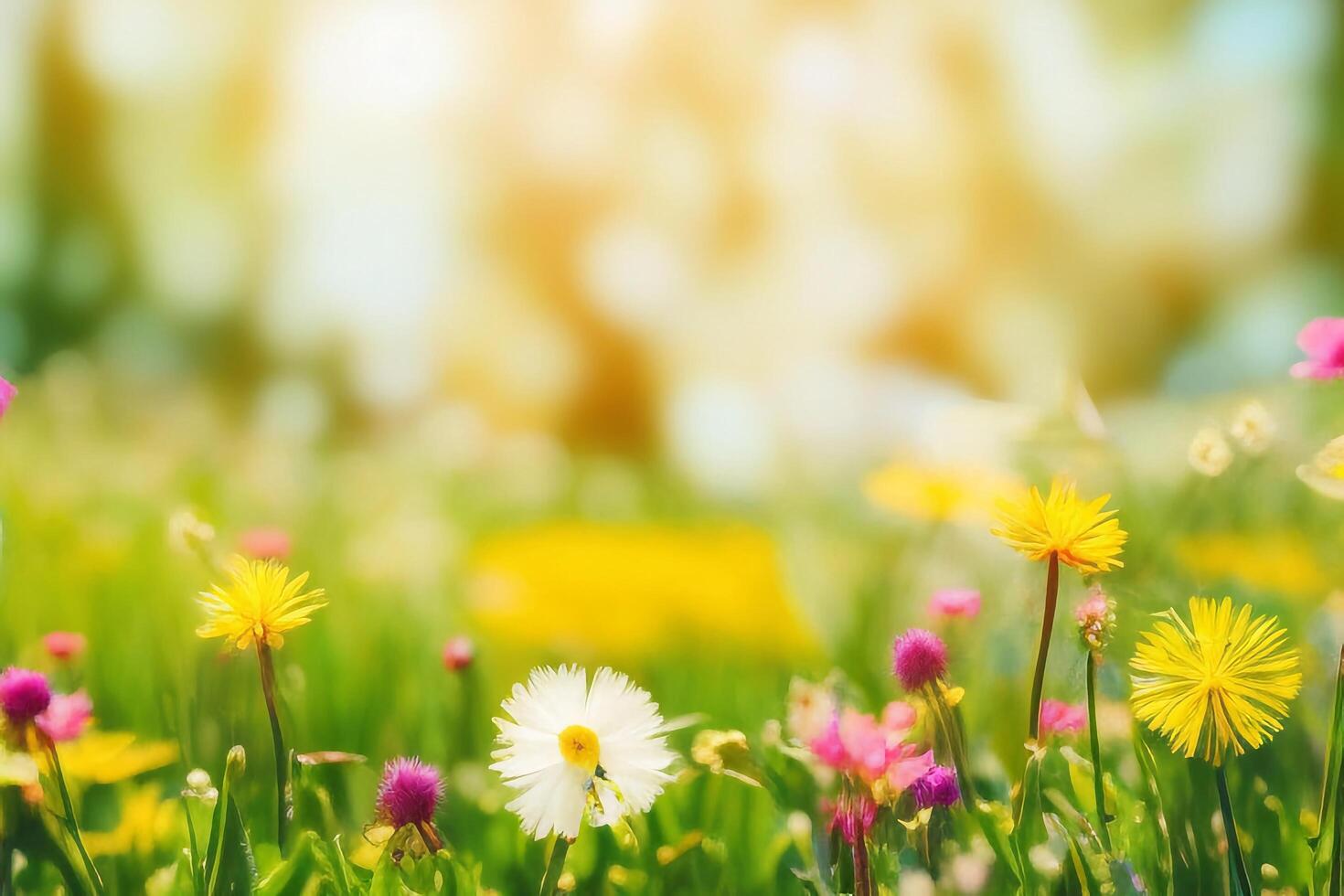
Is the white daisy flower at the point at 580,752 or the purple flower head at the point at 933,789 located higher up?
the purple flower head at the point at 933,789

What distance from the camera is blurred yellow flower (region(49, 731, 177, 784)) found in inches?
20.9

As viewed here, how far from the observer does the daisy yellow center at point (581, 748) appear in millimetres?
398

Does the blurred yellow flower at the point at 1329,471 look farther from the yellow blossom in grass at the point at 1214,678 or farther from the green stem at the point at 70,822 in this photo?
the green stem at the point at 70,822

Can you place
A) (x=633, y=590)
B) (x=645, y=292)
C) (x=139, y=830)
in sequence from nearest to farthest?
(x=139, y=830), (x=633, y=590), (x=645, y=292)

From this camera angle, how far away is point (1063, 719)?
478 mm

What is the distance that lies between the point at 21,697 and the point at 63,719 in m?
0.07

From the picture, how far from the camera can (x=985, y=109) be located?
3.78 ft

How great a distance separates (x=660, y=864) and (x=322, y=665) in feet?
1.06

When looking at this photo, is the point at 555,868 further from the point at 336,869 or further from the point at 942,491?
the point at 942,491

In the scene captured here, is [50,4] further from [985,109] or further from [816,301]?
[985,109]

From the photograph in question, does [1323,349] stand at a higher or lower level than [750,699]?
higher

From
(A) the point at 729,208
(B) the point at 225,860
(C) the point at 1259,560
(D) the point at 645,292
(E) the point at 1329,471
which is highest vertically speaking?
(A) the point at 729,208

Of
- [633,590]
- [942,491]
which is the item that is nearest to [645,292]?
[633,590]

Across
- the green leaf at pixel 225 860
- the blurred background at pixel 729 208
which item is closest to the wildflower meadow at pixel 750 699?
the green leaf at pixel 225 860
